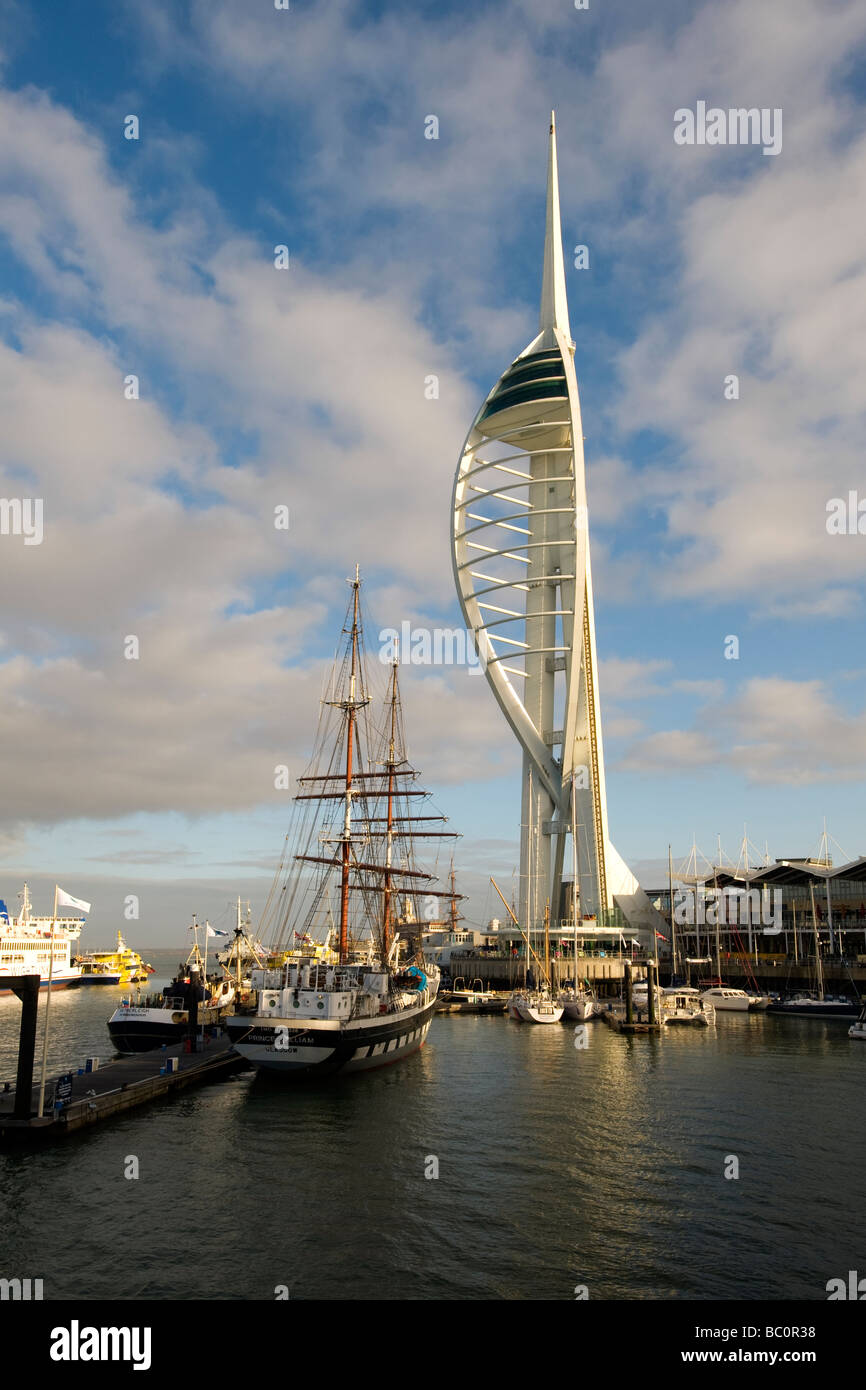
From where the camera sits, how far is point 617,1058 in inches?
2003

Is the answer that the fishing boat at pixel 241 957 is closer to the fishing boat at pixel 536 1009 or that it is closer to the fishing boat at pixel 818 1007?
the fishing boat at pixel 536 1009

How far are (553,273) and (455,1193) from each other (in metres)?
121

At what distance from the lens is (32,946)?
11894 centimetres

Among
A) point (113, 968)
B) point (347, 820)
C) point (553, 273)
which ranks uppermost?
point (553, 273)

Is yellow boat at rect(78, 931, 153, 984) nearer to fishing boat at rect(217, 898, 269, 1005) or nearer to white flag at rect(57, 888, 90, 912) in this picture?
fishing boat at rect(217, 898, 269, 1005)

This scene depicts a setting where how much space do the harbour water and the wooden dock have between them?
74cm

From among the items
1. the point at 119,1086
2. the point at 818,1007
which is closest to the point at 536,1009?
the point at 818,1007

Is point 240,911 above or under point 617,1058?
above

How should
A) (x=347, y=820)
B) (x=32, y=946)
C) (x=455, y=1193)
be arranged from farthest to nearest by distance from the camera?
(x=32, y=946), (x=347, y=820), (x=455, y=1193)

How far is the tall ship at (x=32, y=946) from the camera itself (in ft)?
372

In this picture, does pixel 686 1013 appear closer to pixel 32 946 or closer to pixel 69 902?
pixel 69 902
